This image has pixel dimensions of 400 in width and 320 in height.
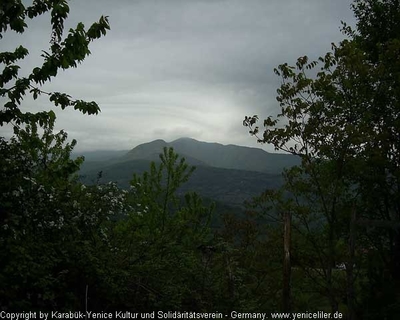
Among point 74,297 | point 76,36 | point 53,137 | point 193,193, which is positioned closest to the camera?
point 76,36

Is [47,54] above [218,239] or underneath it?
above

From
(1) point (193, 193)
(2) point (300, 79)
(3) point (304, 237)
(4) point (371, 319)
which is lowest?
(4) point (371, 319)

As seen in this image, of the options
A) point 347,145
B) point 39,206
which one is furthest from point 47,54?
point 347,145

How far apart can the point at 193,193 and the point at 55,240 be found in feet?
23.0

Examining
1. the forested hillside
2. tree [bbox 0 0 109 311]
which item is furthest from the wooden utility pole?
tree [bbox 0 0 109 311]

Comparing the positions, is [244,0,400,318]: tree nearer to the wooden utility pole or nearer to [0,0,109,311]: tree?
the wooden utility pole

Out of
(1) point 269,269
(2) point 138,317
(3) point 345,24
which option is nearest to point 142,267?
(2) point 138,317

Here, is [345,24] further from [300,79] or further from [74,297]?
[74,297]

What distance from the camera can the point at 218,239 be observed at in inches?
429

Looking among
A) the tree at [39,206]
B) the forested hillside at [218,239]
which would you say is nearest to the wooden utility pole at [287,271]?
the forested hillside at [218,239]

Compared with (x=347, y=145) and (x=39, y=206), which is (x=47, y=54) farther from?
(x=347, y=145)

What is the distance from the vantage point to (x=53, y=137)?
13.3 m

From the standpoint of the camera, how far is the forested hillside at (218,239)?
6.50 metres

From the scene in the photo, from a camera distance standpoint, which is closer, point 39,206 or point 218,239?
point 39,206
